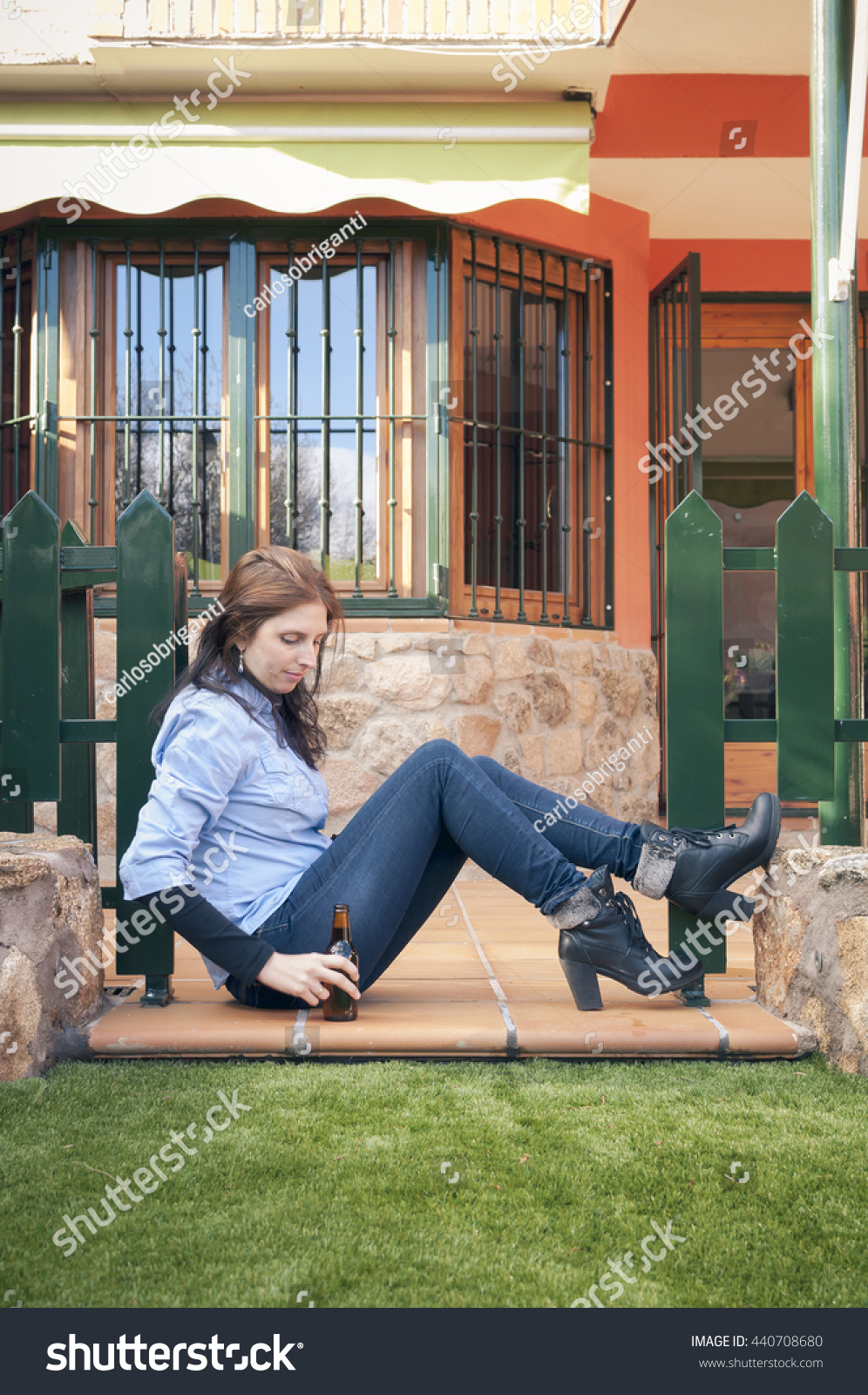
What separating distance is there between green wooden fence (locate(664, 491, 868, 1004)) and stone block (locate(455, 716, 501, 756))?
2.45 m

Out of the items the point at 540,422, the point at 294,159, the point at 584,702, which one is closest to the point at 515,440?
the point at 540,422

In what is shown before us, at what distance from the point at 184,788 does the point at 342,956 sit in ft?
1.58

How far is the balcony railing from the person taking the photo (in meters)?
4.56

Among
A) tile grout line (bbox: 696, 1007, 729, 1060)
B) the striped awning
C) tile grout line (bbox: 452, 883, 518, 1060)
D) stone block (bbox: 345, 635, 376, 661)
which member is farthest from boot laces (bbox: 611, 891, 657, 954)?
the striped awning

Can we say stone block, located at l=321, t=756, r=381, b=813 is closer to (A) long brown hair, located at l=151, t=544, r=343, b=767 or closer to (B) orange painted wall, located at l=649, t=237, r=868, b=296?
(A) long brown hair, located at l=151, t=544, r=343, b=767

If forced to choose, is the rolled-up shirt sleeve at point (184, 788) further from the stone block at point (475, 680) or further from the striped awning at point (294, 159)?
the striped awning at point (294, 159)

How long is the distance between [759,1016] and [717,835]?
45 centimetres

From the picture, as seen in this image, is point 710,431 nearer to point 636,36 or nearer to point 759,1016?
point 636,36

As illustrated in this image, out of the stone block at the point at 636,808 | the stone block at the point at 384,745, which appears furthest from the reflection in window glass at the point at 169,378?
the stone block at the point at 636,808

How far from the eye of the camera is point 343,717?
5035mm

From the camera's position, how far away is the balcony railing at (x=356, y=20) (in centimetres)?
456

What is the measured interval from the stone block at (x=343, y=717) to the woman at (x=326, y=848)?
251cm

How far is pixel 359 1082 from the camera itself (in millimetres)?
2115

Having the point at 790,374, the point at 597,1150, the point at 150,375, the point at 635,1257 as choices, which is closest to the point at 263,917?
the point at 597,1150
